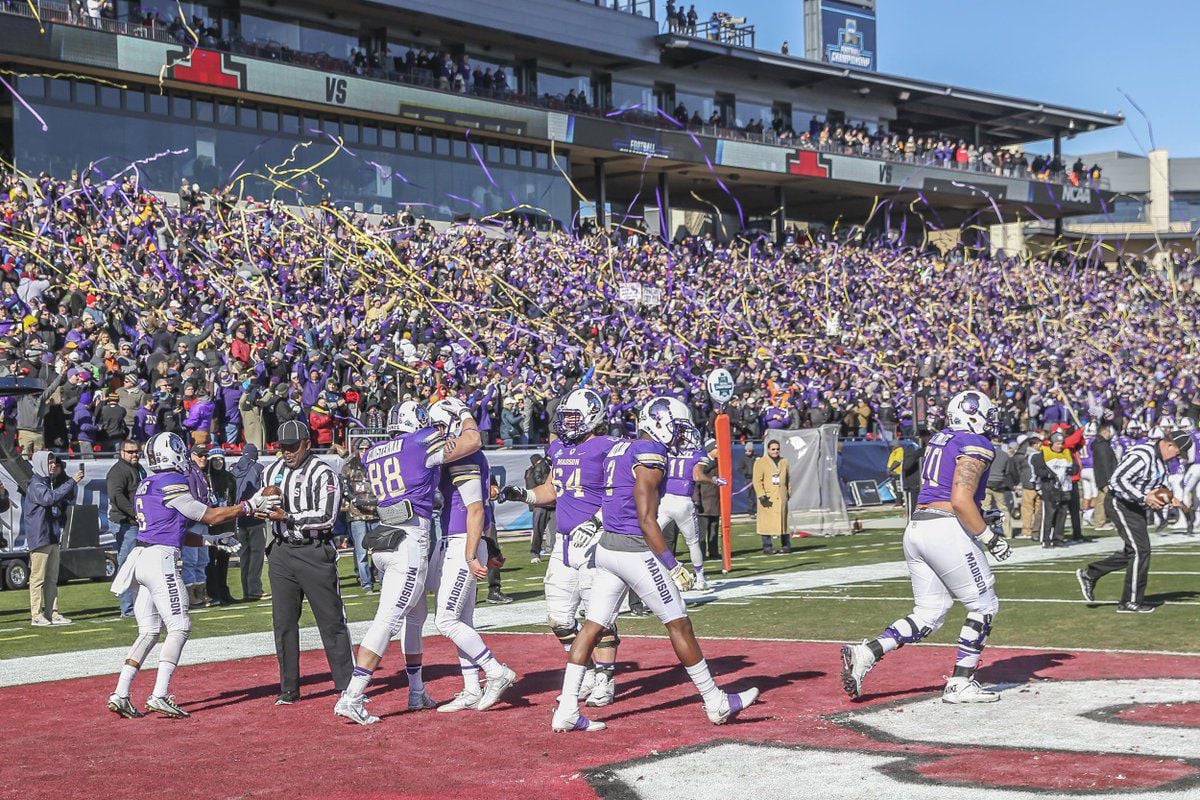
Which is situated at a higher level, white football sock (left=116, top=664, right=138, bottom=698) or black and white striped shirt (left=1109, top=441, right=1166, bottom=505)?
black and white striped shirt (left=1109, top=441, right=1166, bottom=505)

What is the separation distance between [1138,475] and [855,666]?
213 inches

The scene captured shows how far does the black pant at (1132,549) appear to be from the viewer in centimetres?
1376

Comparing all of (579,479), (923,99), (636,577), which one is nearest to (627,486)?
(636,577)

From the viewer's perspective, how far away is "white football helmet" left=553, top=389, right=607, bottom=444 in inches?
393

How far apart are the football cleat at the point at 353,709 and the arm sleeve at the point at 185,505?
1.86m

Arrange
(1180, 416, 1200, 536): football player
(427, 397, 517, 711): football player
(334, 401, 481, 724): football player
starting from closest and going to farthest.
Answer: (334, 401, 481, 724): football player → (427, 397, 517, 711): football player → (1180, 416, 1200, 536): football player

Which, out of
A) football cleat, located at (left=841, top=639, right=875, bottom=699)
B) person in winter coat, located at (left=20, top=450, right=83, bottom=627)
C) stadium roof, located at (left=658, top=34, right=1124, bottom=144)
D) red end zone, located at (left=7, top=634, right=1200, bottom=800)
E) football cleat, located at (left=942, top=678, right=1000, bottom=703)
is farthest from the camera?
stadium roof, located at (left=658, top=34, right=1124, bottom=144)

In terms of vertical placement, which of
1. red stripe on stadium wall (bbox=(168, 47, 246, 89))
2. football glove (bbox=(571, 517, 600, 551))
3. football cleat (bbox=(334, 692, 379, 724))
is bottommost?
football cleat (bbox=(334, 692, 379, 724))

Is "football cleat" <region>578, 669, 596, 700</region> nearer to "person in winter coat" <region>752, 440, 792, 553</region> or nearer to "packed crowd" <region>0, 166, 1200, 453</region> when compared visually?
"packed crowd" <region>0, 166, 1200, 453</region>

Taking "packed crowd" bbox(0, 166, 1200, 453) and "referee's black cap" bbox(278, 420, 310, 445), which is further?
"packed crowd" bbox(0, 166, 1200, 453)

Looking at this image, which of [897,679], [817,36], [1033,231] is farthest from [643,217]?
[897,679]

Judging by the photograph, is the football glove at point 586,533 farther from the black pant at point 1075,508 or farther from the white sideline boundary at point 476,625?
the black pant at point 1075,508

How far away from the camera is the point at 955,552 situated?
9.64 m

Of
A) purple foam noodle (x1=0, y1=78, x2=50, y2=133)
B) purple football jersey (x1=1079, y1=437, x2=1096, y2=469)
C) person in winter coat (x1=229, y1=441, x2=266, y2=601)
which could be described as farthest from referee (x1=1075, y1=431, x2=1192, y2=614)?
purple foam noodle (x1=0, y1=78, x2=50, y2=133)
